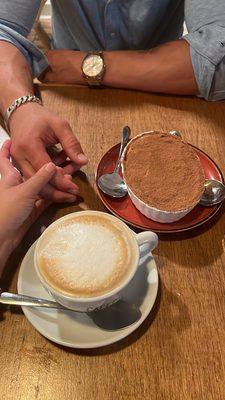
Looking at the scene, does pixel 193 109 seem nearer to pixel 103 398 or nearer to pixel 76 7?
pixel 76 7

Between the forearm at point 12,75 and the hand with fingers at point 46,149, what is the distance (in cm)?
8

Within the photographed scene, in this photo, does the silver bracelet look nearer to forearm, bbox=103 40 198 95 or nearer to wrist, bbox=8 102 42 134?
wrist, bbox=8 102 42 134

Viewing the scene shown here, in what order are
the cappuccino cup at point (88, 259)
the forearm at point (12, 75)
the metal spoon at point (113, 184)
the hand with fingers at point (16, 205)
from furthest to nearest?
the forearm at point (12, 75)
the metal spoon at point (113, 184)
the hand with fingers at point (16, 205)
the cappuccino cup at point (88, 259)

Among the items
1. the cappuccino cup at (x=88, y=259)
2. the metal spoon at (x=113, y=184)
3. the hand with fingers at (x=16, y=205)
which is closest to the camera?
the cappuccino cup at (x=88, y=259)

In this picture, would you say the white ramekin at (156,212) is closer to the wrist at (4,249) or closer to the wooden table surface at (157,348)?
the wooden table surface at (157,348)

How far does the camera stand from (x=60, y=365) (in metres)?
0.52

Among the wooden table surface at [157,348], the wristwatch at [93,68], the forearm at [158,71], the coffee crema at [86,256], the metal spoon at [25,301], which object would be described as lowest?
the wooden table surface at [157,348]

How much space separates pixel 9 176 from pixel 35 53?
0.43 meters

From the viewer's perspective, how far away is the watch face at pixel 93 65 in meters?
0.88

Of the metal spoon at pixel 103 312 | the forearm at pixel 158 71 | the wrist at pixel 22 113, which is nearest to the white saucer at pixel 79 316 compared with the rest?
the metal spoon at pixel 103 312

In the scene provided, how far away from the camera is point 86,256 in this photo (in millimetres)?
Answer: 500

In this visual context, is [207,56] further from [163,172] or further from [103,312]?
[103,312]

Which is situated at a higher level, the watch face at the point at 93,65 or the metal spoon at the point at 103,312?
the watch face at the point at 93,65

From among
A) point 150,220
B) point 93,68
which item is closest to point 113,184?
point 150,220
